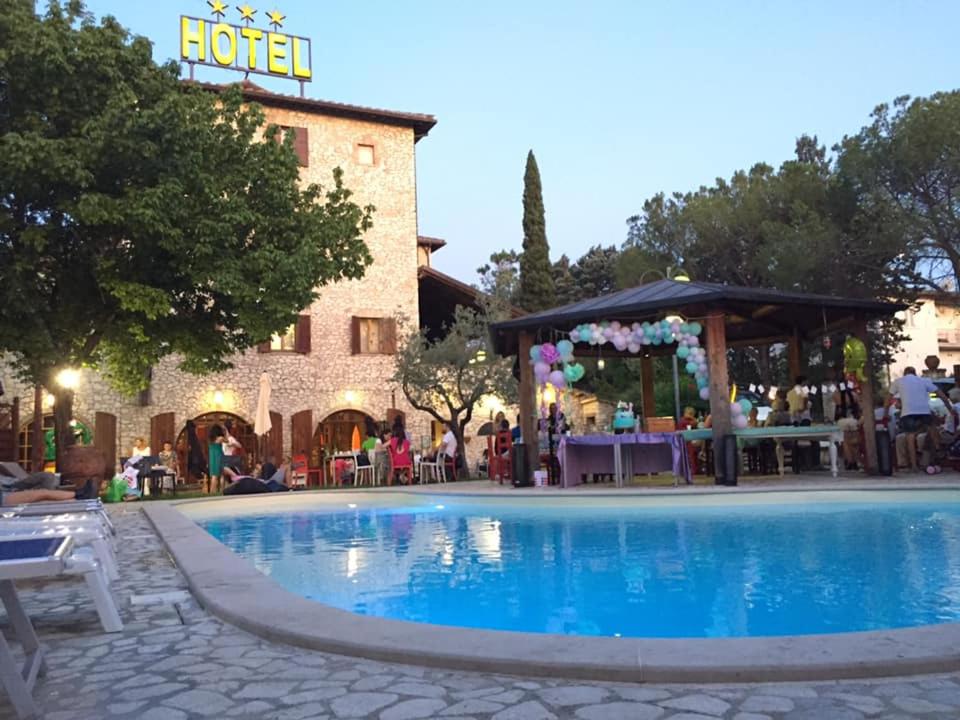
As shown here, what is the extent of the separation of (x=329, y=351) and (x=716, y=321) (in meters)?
12.2

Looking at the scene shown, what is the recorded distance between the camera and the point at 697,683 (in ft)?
8.33

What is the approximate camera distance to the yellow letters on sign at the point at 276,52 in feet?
74.2

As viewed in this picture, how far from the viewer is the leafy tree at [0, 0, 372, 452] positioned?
11219 mm

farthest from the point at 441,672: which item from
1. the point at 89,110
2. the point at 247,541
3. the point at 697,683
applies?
the point at 89,110

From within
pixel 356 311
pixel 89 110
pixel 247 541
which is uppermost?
pixel 89 110

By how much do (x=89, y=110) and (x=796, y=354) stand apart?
1239cm

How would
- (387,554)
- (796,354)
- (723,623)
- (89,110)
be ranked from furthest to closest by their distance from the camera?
(796,354) < (89,110) < (387,554) < (723,623)

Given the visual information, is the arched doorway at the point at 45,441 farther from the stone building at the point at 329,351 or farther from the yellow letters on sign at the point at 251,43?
the yellow letters on sign at the point at 251,43

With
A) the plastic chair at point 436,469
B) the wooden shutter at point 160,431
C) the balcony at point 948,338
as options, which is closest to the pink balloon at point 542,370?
the plastic chair at point 436,469

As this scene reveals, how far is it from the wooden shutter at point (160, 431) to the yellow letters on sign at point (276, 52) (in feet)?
33.1

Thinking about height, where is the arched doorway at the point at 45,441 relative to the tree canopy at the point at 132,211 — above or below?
below

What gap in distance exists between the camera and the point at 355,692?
2590mm

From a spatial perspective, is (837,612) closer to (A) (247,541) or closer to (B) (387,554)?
(B) (387,554)

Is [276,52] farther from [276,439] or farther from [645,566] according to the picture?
[645,566]
